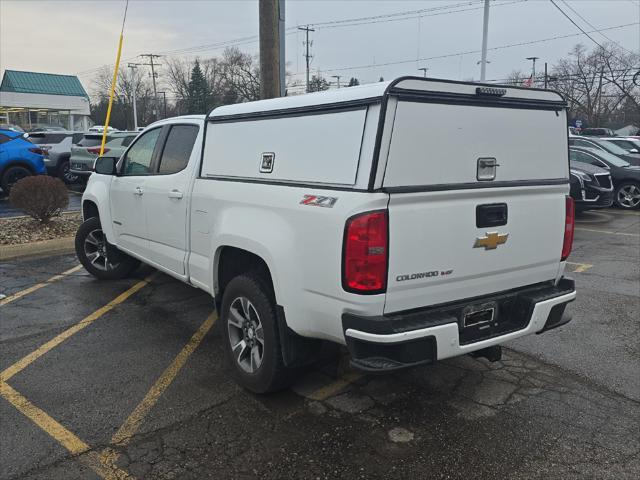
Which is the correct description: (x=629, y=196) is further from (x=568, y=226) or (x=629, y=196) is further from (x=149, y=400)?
(x=149, y=400)

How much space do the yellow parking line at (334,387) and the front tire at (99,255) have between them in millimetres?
3724

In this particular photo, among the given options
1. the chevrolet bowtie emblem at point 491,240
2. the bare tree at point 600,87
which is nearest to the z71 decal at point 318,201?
the chevrolet bowtie emblem at point 491,240

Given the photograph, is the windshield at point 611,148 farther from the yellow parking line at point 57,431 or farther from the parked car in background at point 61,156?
the yellow parking line at point 57,431

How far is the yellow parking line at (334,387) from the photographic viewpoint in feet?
12.7

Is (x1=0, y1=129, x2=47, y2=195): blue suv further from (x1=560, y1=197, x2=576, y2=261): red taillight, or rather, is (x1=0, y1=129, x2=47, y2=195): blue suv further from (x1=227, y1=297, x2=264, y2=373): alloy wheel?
(x1=560, y1=197, x2=576, y2=261): red taillight

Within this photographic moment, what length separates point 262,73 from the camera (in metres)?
8.70

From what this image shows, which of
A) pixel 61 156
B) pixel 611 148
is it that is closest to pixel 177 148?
pixel 61 156

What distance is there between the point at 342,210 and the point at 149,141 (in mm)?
3304

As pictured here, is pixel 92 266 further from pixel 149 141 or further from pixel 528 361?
pixel 528 361

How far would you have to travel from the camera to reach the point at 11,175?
1373 centimetres

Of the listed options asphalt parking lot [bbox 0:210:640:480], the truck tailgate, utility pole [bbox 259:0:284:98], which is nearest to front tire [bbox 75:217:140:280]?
asphalt parking lot [bbox 0:210:640:480]

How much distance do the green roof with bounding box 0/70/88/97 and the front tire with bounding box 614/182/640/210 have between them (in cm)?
6579

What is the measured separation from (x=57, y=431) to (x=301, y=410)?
152cm

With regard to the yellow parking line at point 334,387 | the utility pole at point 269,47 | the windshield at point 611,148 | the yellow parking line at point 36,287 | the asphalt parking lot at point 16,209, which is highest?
the utility pole at point 269,47
